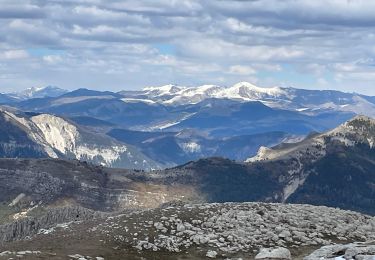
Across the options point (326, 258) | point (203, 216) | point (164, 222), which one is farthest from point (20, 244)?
point (326, 258)

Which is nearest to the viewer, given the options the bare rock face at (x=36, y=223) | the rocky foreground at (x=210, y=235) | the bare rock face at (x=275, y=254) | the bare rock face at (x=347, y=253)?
the bare rock face at (x=347, y=253)

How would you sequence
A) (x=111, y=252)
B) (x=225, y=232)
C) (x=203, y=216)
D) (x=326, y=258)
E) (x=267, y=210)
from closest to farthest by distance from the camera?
1. (x=326, y=258)
2. (x=111, y=252)
3. (x=225, y=232)
4. (x=203, y=216)
5. (x=267, y=210)

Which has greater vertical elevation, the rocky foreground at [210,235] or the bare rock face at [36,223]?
the rocky foreground at [210,235]

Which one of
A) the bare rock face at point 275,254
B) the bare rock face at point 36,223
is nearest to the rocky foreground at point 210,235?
the bare rock face at point 275,254

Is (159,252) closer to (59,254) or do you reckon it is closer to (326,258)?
(59,254)

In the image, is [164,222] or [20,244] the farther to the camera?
[164,222]

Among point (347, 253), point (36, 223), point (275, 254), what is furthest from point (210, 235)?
point (36, 223)

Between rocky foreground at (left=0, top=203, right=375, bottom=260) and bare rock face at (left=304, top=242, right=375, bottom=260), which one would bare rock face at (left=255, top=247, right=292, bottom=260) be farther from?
bare rock face at (left=304, top=242, right=375, bottom=260)

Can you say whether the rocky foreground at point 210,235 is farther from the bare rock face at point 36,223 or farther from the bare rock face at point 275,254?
the bare rock face at point 36,223
